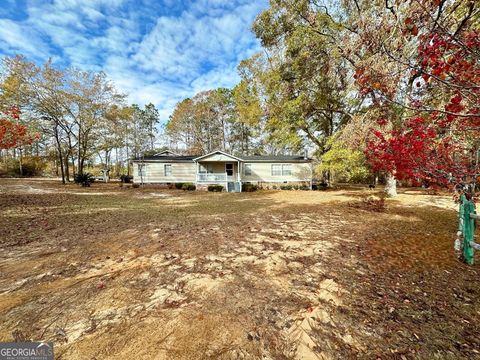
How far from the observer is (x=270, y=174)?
861 inches

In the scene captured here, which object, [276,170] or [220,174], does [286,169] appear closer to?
[276,170]

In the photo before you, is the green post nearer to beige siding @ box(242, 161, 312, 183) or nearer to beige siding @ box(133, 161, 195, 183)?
beige siding @ box(242, 161, 312, 183)

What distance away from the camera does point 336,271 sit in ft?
11.3

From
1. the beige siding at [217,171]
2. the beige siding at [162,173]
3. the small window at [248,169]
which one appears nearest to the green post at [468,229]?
the beige siding at [217,171]

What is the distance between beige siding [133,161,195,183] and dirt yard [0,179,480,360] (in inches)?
627

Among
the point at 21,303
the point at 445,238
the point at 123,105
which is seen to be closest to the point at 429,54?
the point at 445,238

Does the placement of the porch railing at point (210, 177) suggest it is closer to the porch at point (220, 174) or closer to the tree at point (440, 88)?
the porch at point (220, 174)

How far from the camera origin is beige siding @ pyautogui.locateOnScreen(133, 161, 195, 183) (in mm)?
21219

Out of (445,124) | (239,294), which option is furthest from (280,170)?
(239,294)

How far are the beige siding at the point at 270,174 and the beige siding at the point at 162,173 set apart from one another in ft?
20.4

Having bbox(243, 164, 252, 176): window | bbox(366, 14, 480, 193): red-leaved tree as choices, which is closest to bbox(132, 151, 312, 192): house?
bbox(243, 164, 252, 176): window

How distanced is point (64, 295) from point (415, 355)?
406cm

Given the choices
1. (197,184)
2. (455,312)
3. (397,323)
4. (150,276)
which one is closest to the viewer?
(397,323)

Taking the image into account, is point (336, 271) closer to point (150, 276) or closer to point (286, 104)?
point (150, 276)
